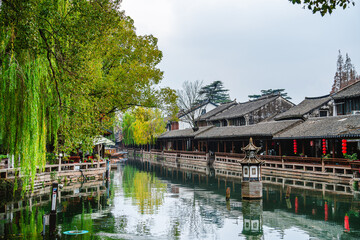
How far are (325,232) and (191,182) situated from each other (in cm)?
1586

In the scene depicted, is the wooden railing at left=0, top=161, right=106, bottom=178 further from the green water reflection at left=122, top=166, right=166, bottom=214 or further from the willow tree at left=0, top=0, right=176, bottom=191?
the willow tree at left=0, top=0, right=176, bottom=191

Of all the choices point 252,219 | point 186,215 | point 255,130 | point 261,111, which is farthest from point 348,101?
point 186,215

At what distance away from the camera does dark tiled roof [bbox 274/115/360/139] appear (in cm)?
2338

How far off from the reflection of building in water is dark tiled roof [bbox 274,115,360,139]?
975cm

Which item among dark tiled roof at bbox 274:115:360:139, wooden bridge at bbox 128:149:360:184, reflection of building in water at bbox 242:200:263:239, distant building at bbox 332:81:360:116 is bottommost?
reflection of building in water at bbox 242:200:263:239

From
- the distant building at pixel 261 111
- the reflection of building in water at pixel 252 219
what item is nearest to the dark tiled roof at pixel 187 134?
the distant building at pixel 261 111

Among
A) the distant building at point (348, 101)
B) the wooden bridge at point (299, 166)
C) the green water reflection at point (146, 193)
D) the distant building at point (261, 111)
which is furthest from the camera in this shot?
the distant building at point (261, 111)

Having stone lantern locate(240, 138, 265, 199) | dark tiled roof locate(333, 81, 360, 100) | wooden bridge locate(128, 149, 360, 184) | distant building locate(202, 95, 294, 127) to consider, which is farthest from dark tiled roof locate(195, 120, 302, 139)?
stone lantern locate(240, 138, 265, 199)

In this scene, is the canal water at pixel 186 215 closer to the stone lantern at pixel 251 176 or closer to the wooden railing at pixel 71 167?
the stone lantern at pixel 251 176

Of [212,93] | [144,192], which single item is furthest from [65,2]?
[212,93]

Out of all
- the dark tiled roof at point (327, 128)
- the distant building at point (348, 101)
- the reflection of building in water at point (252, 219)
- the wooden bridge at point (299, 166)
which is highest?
the distant building at point (348, 101)

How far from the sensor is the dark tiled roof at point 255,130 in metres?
31.9

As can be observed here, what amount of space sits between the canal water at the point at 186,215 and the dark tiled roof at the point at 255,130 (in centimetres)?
1071

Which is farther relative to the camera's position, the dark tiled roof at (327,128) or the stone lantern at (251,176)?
the dark tiled roof at (327,128)
